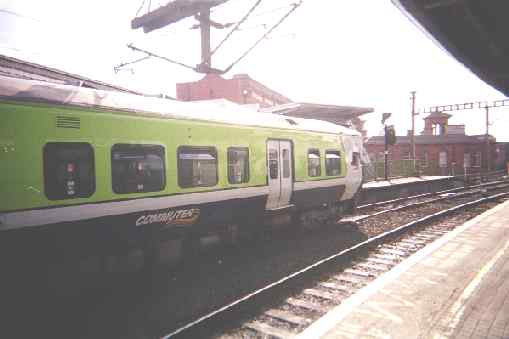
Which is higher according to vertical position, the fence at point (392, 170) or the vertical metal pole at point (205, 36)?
the vertical metal pole at point (205, 36)

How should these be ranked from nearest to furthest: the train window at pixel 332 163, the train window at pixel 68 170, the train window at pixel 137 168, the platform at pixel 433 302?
the platform at pixel 433 302 → the train window at pixel 68 170 → the train window at pixel 137 168 → the train window at pixel 332 163

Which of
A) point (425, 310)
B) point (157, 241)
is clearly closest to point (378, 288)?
point (425, 310)

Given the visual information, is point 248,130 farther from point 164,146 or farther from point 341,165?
point 341,165

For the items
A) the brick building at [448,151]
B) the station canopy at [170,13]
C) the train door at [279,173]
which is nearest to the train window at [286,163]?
the train door at [279,173]

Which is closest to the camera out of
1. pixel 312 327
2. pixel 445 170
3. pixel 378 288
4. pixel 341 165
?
pixel 312 327

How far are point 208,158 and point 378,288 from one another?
4.40 m

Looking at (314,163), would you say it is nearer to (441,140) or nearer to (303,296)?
(303,296)

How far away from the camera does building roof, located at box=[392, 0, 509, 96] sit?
5.39 m

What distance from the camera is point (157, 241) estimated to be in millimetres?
7180

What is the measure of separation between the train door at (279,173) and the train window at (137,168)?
350 centimetres

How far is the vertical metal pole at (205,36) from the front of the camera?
31.4 ft

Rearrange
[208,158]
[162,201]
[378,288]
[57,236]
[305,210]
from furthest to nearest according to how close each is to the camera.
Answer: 1. [305,210]
2. [208,158]
3. [162,201]
4. [378,288]
5. [57,236]

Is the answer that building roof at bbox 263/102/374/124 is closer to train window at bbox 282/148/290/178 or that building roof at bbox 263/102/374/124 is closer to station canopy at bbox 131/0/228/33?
station canopy at bbox 131/0/228/33

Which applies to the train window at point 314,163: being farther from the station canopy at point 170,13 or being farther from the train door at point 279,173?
the station canopy at point 170,13
